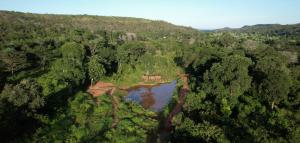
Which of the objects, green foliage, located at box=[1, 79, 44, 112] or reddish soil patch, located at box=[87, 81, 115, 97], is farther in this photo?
reddish soil patch, located at box=[87, 81, 115, 97]

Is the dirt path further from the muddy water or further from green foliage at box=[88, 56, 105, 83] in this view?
green foliage at box=[88, 56, 105, 83]

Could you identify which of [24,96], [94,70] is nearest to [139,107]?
[94,70]

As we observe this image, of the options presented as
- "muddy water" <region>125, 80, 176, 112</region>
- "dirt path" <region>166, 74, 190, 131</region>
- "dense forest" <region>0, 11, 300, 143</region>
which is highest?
"dense forest" <region>0, 11, 300, 143</region>

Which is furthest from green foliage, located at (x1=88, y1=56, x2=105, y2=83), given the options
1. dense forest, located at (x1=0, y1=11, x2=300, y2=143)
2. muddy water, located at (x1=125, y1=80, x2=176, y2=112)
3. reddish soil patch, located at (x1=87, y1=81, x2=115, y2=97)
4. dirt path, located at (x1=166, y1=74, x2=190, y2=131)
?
dirt path, located at (x1=166, y1=74, x2=190, y2=131)

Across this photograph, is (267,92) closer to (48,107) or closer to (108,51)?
(48,107)

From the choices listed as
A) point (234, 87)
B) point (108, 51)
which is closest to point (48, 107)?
point (234, 87)

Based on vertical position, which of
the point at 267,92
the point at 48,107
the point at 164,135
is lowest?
the point at 164,135
